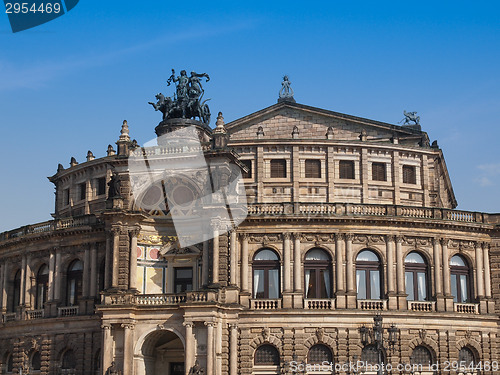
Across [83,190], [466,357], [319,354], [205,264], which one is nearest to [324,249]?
[319,354]

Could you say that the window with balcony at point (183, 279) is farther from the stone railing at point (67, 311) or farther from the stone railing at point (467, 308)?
the stone railing at point (467, 308)

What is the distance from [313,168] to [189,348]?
18.7m

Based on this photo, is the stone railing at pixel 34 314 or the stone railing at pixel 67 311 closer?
the stone railing at pixel 67 311

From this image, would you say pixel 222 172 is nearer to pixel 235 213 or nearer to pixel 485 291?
pixel 235 213

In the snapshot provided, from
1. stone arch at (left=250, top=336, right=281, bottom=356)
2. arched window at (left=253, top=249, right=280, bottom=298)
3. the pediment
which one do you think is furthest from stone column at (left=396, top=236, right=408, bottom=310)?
the pediment

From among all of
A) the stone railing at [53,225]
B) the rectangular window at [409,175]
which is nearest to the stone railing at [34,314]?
the stone railing at [53,225]

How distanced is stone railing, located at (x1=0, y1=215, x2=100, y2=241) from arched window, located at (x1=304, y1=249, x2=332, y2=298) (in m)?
15.3

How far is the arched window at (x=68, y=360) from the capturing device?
187 ft

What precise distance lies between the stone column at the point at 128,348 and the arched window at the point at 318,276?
470 inches

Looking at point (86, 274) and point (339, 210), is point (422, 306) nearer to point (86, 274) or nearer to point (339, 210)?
point (339, 210)

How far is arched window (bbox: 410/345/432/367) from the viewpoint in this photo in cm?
5381

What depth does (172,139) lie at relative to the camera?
5728 cm

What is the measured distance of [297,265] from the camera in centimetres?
5397

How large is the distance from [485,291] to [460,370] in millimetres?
5988
